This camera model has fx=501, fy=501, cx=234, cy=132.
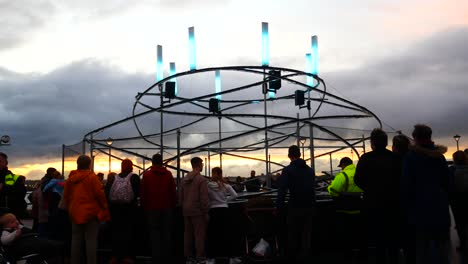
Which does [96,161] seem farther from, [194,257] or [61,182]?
[194,257]

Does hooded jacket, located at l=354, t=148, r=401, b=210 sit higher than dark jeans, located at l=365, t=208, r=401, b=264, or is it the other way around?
hooded jacket, located at l=354, t=148, r=401, b=210

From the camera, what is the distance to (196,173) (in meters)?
8.09

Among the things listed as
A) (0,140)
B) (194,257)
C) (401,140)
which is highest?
(0,140)

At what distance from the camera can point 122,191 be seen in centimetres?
786

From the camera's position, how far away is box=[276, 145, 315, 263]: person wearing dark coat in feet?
24.7

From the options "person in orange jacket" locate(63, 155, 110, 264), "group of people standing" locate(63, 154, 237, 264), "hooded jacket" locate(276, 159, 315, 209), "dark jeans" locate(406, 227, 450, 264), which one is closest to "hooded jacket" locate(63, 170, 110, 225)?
"person in orange jacket" locate(63, 155, 110, 264)

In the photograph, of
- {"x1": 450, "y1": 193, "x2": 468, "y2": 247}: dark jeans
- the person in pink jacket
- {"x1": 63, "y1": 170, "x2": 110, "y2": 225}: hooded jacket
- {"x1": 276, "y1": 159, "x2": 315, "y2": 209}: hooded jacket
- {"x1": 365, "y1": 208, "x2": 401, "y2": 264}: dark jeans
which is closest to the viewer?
{"x1": 365, "y1": 208, "x2": 401, "y2": 264}: dark jeans

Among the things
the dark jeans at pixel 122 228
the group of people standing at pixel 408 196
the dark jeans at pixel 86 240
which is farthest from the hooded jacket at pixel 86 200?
the group of people standing at pixel 408 196

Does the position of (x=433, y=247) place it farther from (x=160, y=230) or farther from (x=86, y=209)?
(x=86, y=209)

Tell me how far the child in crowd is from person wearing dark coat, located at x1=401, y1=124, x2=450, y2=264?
4.27 meters

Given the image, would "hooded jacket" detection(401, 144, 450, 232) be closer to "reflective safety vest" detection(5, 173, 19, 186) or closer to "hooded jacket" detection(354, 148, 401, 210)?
"hooded jacket" detection(354, 148, 401, 210)

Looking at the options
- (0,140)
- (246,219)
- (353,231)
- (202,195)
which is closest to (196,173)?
(202,195)

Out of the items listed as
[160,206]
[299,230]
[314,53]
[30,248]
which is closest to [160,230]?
[160,206]

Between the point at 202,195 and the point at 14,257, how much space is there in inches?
114
